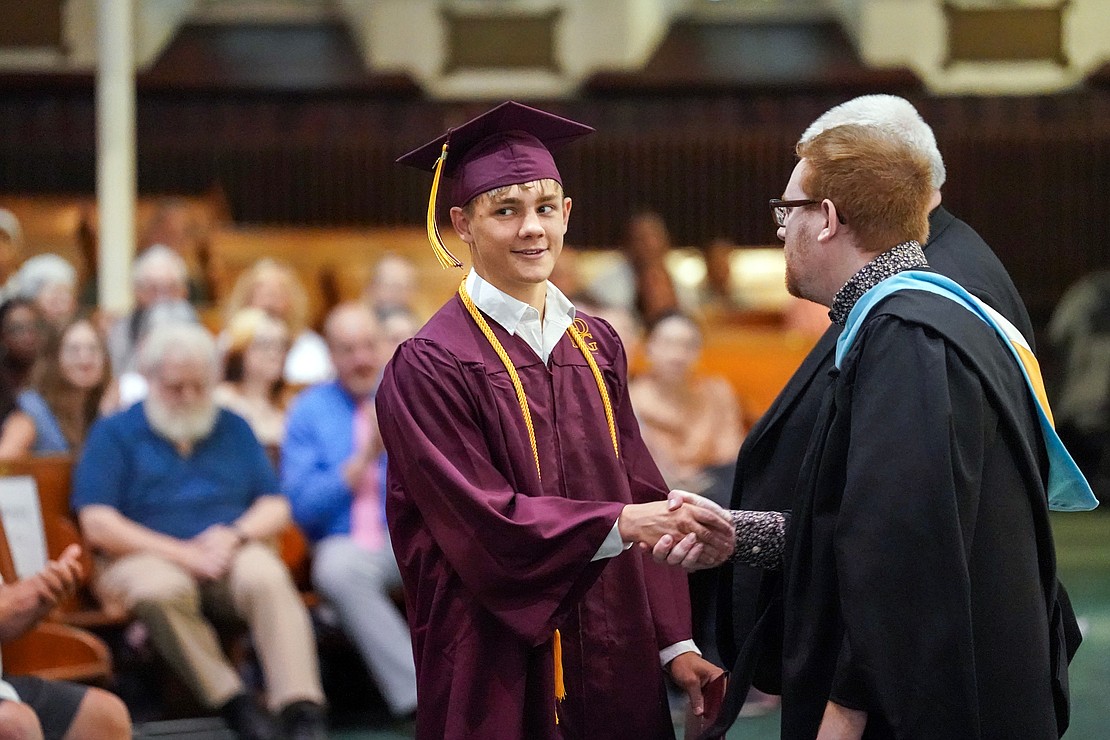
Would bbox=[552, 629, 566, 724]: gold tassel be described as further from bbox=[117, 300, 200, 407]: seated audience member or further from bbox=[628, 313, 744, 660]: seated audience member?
bbox=[117, 300, 200, 407]: seated audience member

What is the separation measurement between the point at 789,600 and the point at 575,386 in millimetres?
600

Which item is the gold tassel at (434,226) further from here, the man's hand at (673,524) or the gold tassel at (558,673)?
the gold tassel at (558,673)

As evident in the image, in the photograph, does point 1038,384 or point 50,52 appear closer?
point 1038,384

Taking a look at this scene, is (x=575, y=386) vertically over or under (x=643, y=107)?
under

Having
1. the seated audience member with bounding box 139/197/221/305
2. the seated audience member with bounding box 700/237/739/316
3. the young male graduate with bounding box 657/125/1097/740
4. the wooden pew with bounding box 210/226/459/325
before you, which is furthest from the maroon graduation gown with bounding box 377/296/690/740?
the seated audience member with bounding box 700/237/739/316

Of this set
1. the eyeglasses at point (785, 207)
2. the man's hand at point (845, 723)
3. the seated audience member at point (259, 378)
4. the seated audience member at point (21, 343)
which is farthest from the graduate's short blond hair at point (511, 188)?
the seated audience member at point (21, 343)

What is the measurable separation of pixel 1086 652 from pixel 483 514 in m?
3.45

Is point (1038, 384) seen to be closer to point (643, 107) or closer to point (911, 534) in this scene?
point (911, 534)

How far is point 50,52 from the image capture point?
44.2 ft

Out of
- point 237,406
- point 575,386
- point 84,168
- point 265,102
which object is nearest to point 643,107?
point 265,102

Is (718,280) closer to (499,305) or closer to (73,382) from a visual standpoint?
(73,382)

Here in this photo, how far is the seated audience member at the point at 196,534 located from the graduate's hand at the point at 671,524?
7.86ft

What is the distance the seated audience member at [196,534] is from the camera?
470 centimetres

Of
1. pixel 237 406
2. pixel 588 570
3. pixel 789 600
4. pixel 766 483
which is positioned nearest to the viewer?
pixel 789 600
